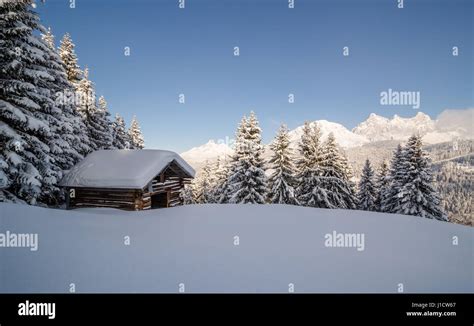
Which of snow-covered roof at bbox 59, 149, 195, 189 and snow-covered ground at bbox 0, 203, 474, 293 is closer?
snow-covered ground at bbox 0, 203, 474, 293

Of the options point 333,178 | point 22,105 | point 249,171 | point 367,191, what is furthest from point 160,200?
point 367,191

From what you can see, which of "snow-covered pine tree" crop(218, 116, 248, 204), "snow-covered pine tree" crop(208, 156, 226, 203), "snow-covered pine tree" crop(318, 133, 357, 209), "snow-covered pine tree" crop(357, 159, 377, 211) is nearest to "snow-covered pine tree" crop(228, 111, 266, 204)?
"snow-covered pine tree" crop(218, 116, 248, 204)

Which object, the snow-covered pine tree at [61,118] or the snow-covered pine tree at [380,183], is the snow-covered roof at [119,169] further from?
the snow-covered pine tree at [380,183]

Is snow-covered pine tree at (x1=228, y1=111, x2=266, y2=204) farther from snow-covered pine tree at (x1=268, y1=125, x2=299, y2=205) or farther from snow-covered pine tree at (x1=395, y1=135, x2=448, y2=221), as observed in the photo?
snow-covered pine tree at (x1=395, y1=135, x2=448, y2=221)

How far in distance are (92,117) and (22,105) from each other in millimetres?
10805

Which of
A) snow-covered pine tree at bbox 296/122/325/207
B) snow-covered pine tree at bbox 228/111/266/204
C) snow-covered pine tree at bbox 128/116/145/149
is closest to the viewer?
snow-covered pine tree at bbox 228/111/266/204

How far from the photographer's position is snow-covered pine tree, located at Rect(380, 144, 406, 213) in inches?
915

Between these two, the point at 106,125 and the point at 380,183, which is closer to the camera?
the point at 106,125

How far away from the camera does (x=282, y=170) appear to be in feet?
80.2

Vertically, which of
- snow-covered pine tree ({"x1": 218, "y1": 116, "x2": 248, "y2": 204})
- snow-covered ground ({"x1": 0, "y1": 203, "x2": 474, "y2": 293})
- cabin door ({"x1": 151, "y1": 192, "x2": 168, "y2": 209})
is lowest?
snow-covered ground ({"x1": 0, "y1": 203, "x2": 474, "y2": 293})

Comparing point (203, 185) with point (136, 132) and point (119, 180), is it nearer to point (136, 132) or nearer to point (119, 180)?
point (136, 132)

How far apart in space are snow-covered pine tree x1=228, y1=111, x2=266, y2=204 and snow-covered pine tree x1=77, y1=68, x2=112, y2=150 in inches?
495
